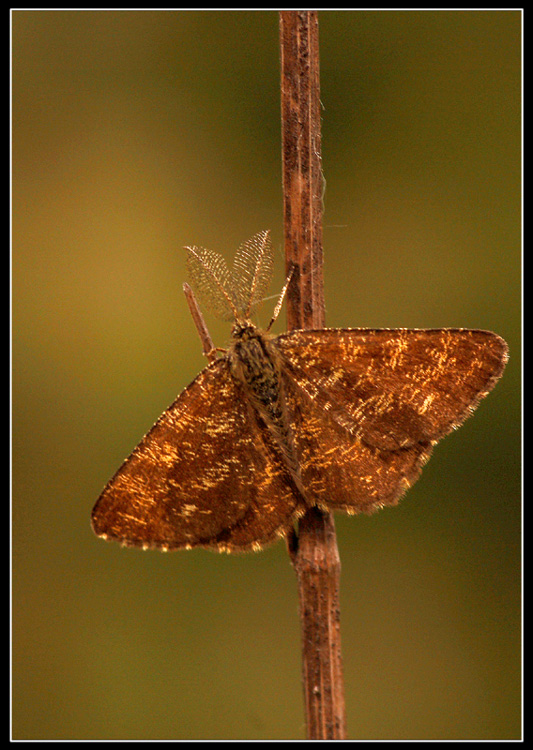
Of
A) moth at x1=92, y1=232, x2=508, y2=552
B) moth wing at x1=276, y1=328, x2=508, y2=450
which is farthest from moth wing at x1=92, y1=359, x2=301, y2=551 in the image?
moth wing at x1=276, y1=328, x2=508, y2=450

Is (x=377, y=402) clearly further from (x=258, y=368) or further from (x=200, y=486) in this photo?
(x=200, y=486)

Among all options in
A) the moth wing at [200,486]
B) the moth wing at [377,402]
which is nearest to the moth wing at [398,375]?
the moth wing at [377,402]

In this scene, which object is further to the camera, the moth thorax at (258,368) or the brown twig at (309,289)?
the moth thorax at (258,368)

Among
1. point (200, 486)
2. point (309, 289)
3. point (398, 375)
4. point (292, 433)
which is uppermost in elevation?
point (309, 289)

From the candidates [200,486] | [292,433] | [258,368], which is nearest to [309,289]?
[258,368]

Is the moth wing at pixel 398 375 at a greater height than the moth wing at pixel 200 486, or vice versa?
the moth wing at pixel 398 375

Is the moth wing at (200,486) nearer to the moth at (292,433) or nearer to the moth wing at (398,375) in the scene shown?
the moth at (292,433)

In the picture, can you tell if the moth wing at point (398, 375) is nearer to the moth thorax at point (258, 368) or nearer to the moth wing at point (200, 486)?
the moth thorax at point (258, 368)

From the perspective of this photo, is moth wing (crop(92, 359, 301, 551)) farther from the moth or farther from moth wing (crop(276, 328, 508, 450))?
moth wing (crop(276, 328, 508, 450))
